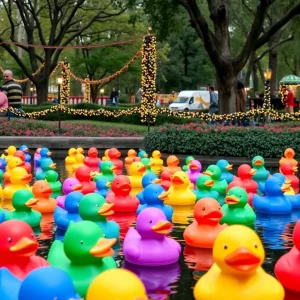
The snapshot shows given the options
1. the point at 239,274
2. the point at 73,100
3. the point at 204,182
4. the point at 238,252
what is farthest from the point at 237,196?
the point at 73,100

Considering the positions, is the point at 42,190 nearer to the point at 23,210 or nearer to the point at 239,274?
the point at 23,210

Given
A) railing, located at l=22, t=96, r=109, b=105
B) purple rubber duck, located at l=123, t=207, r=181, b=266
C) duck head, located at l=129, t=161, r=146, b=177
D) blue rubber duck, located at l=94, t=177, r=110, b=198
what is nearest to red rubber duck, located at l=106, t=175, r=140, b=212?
blue rubber duck, located at l=94, t=177, r=110, b=198

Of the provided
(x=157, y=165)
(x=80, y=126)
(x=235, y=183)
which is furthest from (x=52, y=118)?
(x=235, y=183)

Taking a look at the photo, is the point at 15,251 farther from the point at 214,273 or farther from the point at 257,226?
the point at 257,226

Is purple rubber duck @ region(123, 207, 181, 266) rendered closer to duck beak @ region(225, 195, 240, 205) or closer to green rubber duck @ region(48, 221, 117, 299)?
green rubber duck @ region(48, 221, 117, 299)

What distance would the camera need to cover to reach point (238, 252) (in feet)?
17.7

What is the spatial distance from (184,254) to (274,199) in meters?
3.04

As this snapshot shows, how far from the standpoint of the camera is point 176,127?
20000 mm

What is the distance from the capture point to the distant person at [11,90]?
22.3 m

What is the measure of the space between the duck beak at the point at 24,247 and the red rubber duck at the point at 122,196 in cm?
453

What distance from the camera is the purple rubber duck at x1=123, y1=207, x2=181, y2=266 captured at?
7.40 m

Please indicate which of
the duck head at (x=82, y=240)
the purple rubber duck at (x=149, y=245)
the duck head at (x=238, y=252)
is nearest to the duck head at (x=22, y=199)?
the purple rubber duck at (x=149, y=245)

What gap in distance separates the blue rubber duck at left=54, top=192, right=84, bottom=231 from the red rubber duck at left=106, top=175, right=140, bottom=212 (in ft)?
4.53

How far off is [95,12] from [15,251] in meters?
34.7
